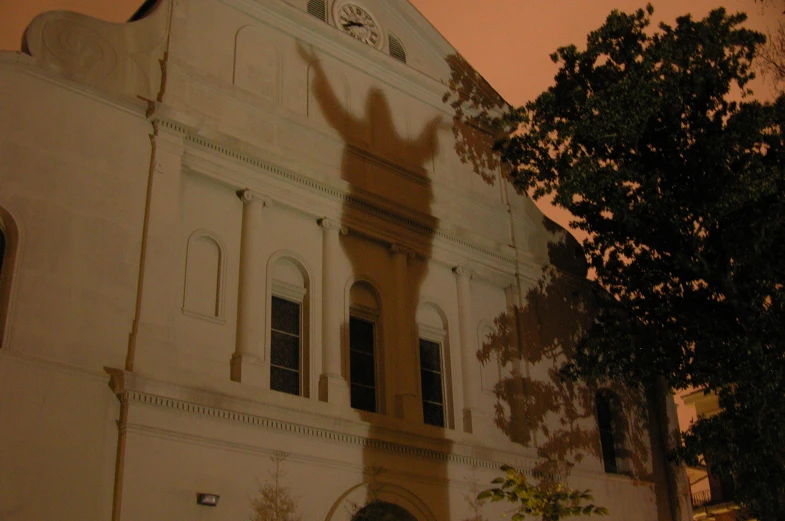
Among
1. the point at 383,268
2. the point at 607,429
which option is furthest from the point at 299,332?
the point at 607,429

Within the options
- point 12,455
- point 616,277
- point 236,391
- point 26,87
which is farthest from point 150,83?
point 616,277

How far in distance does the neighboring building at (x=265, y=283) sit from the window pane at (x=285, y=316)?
0.23 ft

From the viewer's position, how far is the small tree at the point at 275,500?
48.5 feet

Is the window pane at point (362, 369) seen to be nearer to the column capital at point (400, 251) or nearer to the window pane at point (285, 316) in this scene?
the window pane at point (285, 316)

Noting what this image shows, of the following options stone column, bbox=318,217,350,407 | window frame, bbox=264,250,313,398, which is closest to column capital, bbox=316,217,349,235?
stone column, bbox=318,217,350,407

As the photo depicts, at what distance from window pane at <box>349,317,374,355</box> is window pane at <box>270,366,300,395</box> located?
156 cm

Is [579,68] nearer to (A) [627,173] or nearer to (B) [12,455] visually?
(A) [627,173]

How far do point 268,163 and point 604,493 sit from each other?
389 inches

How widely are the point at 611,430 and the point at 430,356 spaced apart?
5.35 meters

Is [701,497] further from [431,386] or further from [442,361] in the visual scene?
[431,386]

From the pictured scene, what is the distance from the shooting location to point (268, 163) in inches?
697

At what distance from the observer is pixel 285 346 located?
17125 mm

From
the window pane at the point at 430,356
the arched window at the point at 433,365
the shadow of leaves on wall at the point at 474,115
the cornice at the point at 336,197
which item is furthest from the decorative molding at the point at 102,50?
the shadow of leaves on wall at the point at 474,115

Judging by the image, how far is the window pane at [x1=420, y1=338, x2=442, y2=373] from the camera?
1925cm
